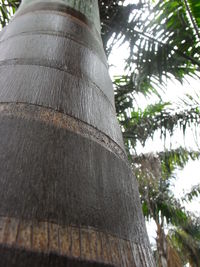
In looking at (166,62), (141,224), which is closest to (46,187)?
(141,224)

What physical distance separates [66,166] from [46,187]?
54 mm

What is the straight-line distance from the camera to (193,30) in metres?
2.31

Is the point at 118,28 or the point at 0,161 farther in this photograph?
the point at 118,28

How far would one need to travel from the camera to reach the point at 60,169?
373 mm

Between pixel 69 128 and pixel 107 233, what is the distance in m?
0.20

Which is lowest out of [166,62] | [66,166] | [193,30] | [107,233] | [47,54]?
[107,233]

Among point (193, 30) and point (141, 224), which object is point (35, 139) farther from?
point (193, 30)

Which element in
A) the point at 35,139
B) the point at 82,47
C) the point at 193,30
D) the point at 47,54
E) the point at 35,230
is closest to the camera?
the point at 35,230

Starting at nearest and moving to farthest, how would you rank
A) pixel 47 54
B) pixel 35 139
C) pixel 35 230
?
1. pixel 35 230
2. pixel 35 139
3. pixel 47 54

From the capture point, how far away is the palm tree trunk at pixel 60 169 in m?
0.29

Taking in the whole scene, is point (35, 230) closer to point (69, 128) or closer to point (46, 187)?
point (46, 187)

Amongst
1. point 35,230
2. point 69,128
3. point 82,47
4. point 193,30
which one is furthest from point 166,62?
point 35,230

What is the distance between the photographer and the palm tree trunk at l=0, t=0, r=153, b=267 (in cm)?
29

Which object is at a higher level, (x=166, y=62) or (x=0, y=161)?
(x=166, y=62)
